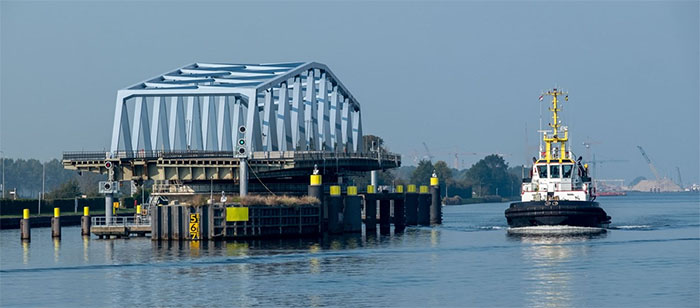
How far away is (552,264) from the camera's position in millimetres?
68125

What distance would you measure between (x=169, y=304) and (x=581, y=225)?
158 ft

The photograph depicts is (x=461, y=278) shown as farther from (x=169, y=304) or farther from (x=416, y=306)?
(x=169, y=304)

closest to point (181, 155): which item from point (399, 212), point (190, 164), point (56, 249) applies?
point (190, 164)

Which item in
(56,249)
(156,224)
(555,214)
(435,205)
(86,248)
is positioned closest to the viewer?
(56,249)

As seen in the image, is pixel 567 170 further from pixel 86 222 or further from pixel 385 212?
pixel 86 222

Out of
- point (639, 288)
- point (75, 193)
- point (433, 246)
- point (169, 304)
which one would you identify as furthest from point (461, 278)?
point (75, 193)

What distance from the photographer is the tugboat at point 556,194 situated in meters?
91.9

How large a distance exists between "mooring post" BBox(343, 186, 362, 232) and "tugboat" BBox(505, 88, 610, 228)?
11589mm

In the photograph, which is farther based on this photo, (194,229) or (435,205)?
(435,205)

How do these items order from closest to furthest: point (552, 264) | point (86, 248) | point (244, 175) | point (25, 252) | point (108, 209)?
1. point (552, 264)
2. point (25, 252)
3. point (86, 248)
4. point (244, 175)
5. point (108, 209)

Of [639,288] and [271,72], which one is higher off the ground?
[271,72]

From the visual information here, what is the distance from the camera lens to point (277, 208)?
86.7 meters

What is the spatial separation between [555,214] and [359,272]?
31133 millimetres

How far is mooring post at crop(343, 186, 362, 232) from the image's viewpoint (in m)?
96.6
